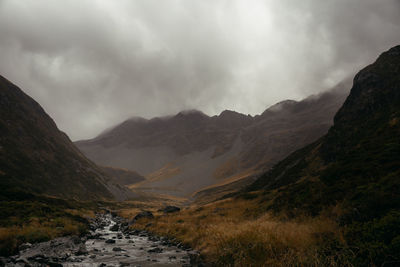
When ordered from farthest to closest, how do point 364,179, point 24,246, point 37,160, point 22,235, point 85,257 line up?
point 37,160
point 364,179
point 22,235
point 24,246
point 85,257

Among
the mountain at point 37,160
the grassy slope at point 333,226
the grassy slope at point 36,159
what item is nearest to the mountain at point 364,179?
the grassy slope at point 333,226

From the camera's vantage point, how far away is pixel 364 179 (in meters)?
22.1

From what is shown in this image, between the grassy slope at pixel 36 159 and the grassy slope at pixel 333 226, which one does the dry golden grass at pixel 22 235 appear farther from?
the grassy slope at pixel 36 159

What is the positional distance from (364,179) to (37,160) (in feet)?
508

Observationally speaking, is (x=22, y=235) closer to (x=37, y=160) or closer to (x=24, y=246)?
(x=24, y=246)

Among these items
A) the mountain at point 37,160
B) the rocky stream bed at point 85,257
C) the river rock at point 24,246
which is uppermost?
the mountain at point 37,160

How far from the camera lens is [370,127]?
4816 centimetres

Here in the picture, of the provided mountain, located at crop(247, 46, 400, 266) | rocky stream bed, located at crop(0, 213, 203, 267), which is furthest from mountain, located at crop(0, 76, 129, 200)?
mountain, located at crop(247, 46, 400, 266)

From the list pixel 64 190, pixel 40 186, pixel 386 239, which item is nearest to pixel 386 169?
pixel 386 239

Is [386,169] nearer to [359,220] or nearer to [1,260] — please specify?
[359,220]

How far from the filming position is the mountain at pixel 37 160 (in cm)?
11406

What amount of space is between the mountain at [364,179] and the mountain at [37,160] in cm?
10866

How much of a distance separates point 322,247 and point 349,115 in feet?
230

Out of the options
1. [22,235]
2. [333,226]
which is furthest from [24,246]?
[333,226]
